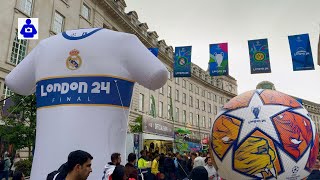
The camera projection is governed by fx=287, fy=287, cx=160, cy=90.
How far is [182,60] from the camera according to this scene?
17.6 metres

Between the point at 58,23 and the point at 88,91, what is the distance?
22.2m

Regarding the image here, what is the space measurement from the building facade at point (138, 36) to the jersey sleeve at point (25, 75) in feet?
50.1

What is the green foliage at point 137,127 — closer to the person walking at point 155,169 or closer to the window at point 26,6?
the window at point 26,6

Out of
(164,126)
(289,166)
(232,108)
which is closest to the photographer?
(289,166)

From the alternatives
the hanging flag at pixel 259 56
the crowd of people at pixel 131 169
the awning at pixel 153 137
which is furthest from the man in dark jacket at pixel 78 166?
the awning at pixel 153 137

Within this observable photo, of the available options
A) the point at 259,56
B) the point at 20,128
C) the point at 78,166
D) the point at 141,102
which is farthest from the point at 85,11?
the point at 78,166

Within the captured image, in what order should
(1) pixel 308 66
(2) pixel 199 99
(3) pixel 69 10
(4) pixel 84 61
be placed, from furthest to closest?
(2) pixel 199 99, (3) pixel 69 10, (1) pixel 308 66, (4) pixel 84 61

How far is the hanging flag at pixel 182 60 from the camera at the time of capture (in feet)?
57.2

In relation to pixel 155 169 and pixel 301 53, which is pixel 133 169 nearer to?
pixel 155 169

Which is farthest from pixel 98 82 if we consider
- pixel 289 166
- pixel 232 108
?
pixel 289 166

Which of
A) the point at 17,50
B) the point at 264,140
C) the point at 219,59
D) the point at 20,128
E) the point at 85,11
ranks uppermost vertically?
the point at 85,11

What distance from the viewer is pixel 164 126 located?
21.8 meters

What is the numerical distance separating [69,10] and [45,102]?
23405mm

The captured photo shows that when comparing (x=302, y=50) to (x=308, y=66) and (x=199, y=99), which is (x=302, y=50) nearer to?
(x=308, y=66)
